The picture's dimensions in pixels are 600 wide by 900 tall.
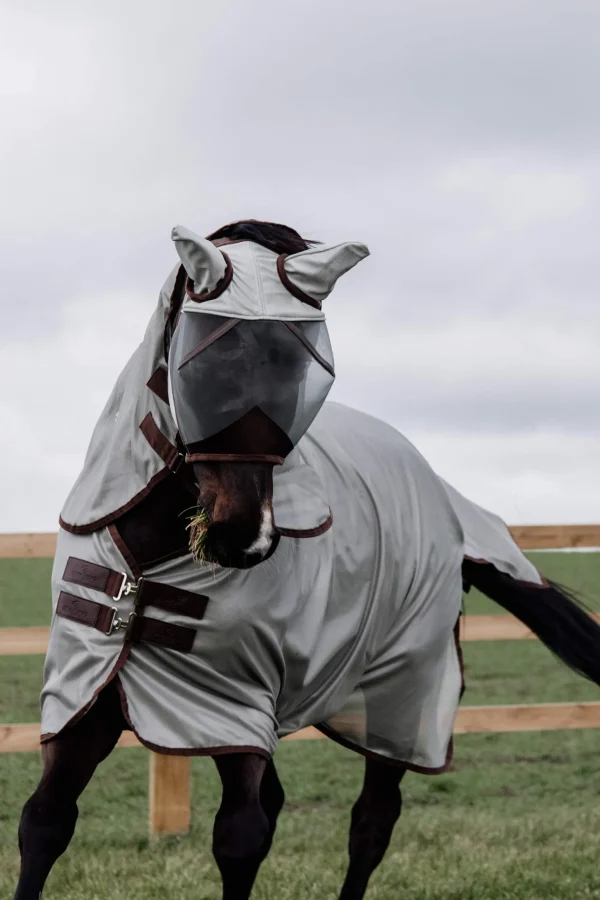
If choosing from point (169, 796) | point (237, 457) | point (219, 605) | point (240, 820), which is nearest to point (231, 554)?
point (237, 457)

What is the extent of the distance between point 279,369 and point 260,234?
396mm

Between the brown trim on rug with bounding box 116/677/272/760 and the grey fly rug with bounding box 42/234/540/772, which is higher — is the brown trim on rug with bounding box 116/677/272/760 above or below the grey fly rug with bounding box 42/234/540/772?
below

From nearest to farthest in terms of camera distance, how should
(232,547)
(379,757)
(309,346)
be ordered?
(232,547), (309,346), (379,757)

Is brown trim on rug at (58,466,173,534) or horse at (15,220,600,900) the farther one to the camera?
brown trim on rug at (58,466,173,534)

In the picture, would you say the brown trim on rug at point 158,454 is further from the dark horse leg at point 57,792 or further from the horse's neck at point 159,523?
the dark horse leg at point 57,792

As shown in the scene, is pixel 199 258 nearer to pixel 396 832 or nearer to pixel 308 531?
pixel 308 531

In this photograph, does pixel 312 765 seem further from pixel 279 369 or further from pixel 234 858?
pixel 279 369

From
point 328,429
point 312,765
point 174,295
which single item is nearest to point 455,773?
point 312,765

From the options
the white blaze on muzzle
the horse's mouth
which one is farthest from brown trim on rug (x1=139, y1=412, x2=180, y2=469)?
the horse's mouth

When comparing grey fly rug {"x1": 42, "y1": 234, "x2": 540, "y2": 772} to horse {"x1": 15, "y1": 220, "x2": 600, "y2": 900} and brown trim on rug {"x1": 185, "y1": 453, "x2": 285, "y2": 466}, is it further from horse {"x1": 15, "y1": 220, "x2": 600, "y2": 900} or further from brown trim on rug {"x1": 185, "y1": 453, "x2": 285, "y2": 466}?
brown trim on rug {"x1": 185, "y1": 453, "x2": 285, "y2": 466}

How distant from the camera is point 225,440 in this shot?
Answer: 247 cm

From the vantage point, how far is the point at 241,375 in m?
2.47

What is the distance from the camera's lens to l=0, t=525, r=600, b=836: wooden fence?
5.16 meters

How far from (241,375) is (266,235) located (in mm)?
430
